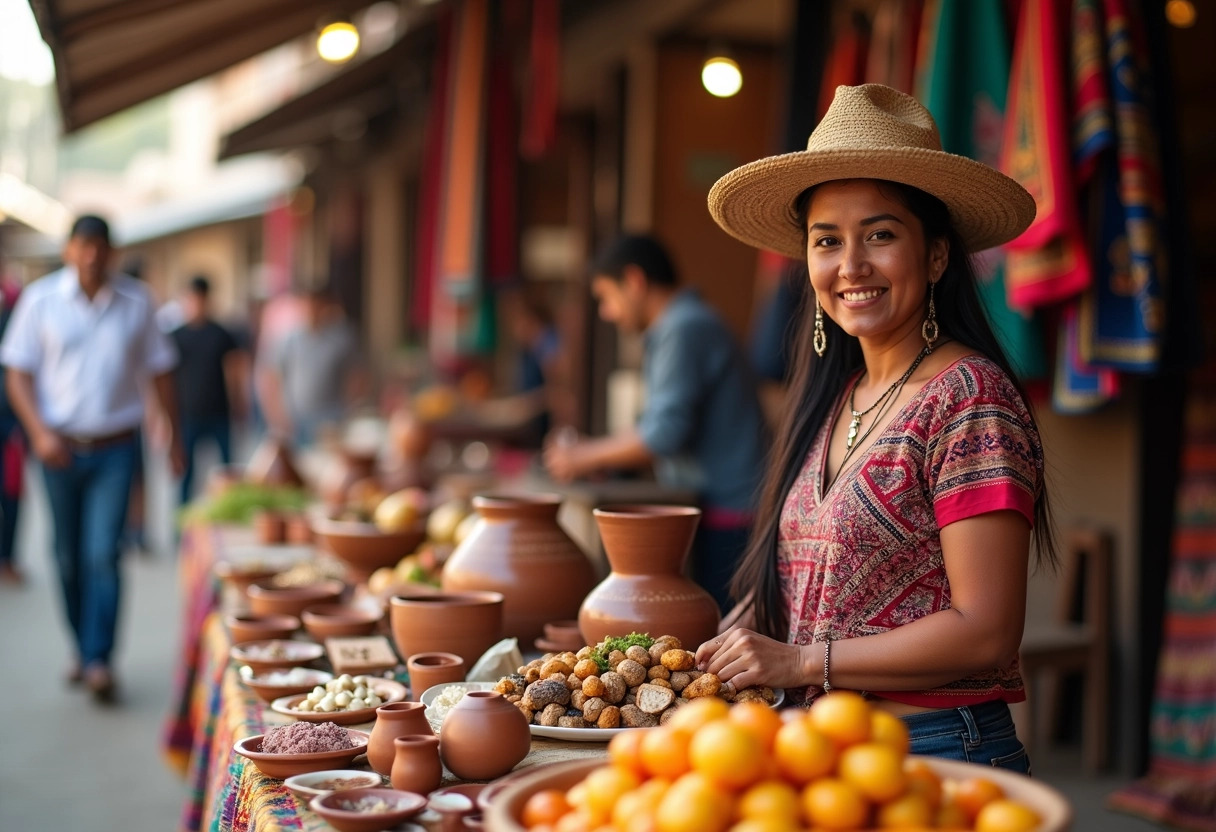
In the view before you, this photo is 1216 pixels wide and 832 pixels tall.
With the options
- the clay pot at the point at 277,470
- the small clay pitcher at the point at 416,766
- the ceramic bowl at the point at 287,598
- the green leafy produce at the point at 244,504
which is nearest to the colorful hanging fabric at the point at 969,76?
the ceramic bowl at the point at 287,598

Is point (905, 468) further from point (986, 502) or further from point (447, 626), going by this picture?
point (447, 626)

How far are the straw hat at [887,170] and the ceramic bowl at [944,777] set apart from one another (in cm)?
91

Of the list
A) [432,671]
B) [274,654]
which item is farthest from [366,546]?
[432,671]

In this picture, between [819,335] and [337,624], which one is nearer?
[819,335]

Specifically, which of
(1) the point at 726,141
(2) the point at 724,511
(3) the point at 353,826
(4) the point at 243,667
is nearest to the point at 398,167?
(1) the point at 726,141

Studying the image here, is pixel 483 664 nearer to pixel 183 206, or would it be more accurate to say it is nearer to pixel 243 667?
pixel 243 667

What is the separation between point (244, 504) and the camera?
484 centimetres

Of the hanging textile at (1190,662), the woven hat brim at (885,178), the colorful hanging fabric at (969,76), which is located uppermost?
the colorful hanging fabric at (969,76)

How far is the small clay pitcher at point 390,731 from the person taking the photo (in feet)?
5.44

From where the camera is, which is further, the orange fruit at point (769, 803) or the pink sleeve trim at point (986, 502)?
the pink sleeve trim at point (986, 502)

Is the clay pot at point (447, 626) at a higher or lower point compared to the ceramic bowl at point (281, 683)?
higher

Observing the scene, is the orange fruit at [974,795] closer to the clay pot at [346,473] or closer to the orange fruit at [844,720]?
the orange fruit at [844,720]

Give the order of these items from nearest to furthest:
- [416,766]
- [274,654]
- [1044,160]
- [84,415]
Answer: [416,766] < [274,654] < [1044,160] < [84,415]

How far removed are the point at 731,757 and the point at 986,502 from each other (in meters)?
0.71
